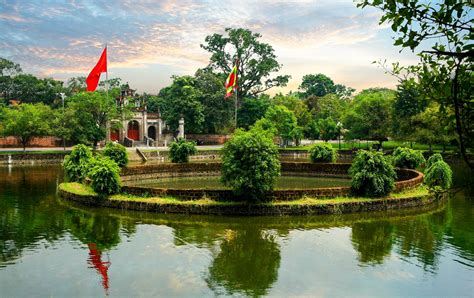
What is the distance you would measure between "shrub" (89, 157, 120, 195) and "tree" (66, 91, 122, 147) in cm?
3157

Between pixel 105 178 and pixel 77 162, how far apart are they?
20.0 ft

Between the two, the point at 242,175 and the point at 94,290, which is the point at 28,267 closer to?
the point at 94,290

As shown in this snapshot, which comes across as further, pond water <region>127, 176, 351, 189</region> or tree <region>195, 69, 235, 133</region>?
tree <region>195, 69, 235, 133</region>

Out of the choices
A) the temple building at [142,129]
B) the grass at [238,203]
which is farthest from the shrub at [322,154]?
the temple building at [142,129]

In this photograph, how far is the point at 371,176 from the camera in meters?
21.9

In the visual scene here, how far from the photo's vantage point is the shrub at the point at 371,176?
22.0 metres

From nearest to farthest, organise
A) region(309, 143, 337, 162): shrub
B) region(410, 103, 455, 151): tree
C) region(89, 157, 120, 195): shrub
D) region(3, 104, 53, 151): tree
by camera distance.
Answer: region(89, 157, 120, 195): shrub, region(309, 143, 337, 162): shrub, region(410, 103, 455, 151): tree, region(3, 104, 53, 151): tree

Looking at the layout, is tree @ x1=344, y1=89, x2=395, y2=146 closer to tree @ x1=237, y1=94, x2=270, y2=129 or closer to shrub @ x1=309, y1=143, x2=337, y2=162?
tree @ x1=237, y1=94, x2=270, y2=129

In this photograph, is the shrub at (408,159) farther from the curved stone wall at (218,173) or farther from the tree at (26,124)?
the tree at (26,124)

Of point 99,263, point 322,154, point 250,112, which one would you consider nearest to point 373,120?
point 250,112

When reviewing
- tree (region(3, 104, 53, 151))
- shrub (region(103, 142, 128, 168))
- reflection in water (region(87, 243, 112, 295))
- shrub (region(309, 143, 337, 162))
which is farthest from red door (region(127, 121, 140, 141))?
reflection in water (region(87, 243, 112, 295))

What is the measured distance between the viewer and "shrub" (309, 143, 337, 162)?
122 ft

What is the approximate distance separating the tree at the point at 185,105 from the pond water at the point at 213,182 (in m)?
32.0

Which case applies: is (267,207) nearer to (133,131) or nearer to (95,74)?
(95,74)
